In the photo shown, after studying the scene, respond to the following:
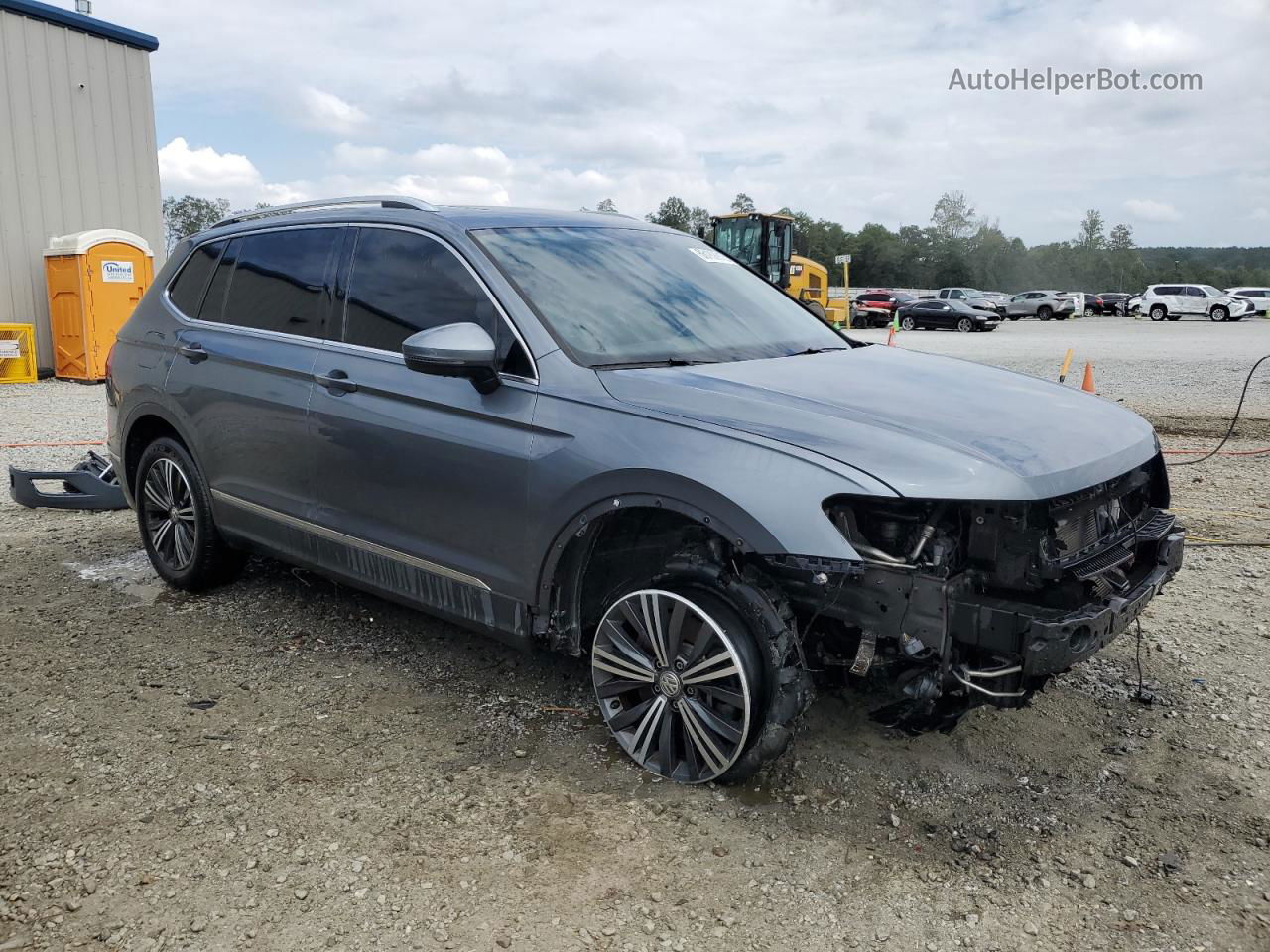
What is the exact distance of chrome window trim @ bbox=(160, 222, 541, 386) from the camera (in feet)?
11.6

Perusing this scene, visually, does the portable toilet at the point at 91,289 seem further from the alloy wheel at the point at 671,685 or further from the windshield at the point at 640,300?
the alloy wheel at the point at 671,685

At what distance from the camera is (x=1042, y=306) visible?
50062mm

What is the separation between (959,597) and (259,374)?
305cm

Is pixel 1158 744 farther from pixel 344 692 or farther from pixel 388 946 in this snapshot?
pixel 344 692

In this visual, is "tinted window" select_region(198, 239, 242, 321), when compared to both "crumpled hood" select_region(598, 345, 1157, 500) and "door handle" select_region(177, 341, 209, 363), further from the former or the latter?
"crumpled hood" select_region(598, 345, 1157, 500)

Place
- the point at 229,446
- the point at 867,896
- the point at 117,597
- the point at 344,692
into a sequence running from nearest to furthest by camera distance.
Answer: the point at 867,896
the point at 344,692
the point at 229,446
the point at 117,597

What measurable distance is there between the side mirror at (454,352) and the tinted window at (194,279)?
208 cm

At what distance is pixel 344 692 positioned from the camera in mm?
4047

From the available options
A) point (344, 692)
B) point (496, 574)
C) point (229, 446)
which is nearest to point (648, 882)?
Result: point (496, 574)

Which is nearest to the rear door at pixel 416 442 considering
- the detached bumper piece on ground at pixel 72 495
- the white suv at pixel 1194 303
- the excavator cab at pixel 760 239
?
the detached bumper piece on ground at pixel 72 495

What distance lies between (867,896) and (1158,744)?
4.87 feet

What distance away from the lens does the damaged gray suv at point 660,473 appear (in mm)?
2861

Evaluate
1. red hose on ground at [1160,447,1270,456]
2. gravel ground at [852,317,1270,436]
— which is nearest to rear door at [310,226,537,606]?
red hose on ground at [1160,447,1270,456]

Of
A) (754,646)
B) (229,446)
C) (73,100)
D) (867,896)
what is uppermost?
(73,100)
